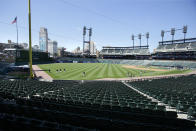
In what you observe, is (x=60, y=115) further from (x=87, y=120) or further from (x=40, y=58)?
(x=40, y=58)

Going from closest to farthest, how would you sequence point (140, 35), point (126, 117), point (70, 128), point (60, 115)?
1. point (70, 128)
2. point (60, 115)
3. point (126, 117)
4. point (140, 35)

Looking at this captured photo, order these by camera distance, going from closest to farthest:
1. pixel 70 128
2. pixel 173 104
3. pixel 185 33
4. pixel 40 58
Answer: pixel 70 128, pixel 173 104, pixel 40 58, pixel 185 33

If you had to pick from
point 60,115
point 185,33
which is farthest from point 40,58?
point 185,33

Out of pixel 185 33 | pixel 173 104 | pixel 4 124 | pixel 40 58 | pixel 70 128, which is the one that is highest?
pixel 185 33

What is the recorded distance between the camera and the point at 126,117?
6426 millimetres

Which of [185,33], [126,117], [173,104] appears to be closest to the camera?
[126,117]

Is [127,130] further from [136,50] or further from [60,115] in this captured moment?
[136,50]

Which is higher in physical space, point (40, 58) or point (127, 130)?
point (40, 58)

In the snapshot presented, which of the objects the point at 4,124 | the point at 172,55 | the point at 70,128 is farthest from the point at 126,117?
the point at 172,55

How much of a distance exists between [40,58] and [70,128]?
2863 inches

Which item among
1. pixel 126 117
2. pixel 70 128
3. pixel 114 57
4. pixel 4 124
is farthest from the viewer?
pixel 114 57

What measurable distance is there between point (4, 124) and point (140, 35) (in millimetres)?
113606

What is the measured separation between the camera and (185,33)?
8038 cm

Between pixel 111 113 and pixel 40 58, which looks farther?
pixel 40 58
